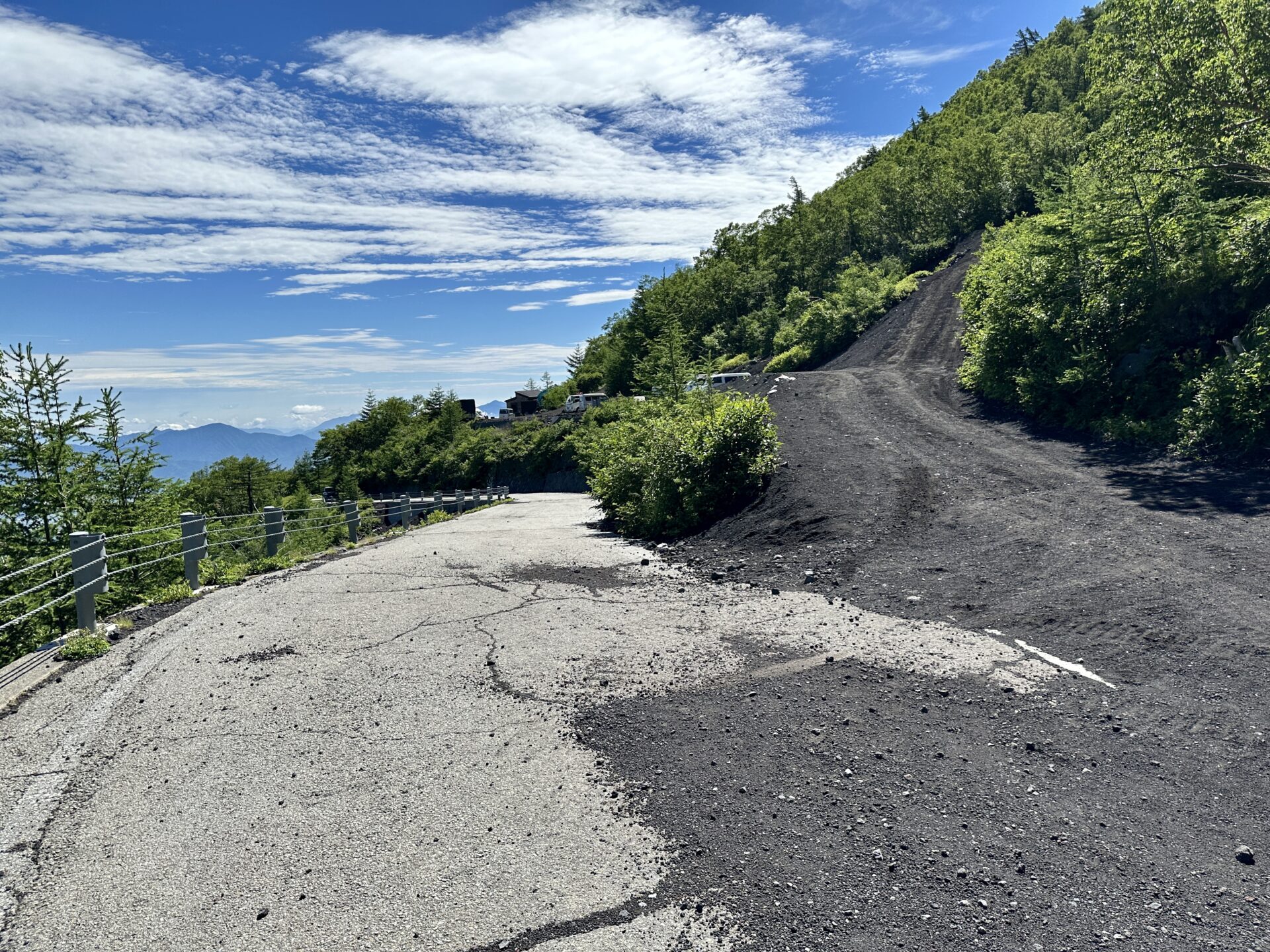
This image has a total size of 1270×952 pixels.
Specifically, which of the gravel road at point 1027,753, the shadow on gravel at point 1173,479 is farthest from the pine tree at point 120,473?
the shadow on gravel at point 1173,479

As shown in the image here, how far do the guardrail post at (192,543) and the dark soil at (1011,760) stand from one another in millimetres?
7213

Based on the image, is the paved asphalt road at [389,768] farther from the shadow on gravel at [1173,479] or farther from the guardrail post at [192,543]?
the shadow on gravel at [1173,479]

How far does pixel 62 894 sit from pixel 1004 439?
52.6 ft

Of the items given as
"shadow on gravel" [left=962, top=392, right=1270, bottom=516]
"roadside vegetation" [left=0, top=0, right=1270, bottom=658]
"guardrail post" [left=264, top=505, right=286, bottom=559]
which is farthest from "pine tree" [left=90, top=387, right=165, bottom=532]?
"shadow on gravel" [left=962, top=392, right=1270, bottom=516]

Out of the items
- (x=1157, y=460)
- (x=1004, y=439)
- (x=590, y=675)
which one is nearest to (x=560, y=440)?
(x=1004, y=439)

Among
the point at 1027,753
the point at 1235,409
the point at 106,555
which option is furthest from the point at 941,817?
the point at 1235,409

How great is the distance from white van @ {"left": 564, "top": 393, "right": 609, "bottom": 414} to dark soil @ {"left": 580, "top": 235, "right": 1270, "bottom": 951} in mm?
56354

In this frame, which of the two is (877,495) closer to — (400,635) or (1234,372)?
(1234,372)

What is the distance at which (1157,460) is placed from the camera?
12.1 metres

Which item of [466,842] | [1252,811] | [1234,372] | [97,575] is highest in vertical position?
[1234,372]

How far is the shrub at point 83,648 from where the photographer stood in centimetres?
655

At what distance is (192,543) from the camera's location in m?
9.79

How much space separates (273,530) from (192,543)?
3.18 m

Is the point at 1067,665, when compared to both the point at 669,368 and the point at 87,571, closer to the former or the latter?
the point at 87,571
